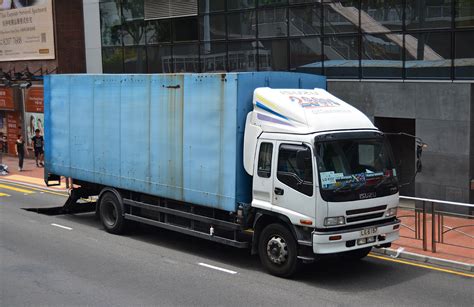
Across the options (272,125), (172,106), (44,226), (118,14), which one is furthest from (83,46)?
(272,125)

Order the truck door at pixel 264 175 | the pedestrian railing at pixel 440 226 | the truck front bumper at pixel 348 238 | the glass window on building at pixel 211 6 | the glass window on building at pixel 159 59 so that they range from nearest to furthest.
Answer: the truck front bumper at pixel 348 238 → the truck door at pixel 264 175 → the pedestrian railing at pixel 440 226 → the glass window on building at pixel 211 6 → the glass window on building at pixel 159 59

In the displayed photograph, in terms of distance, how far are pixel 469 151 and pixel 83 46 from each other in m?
20.6

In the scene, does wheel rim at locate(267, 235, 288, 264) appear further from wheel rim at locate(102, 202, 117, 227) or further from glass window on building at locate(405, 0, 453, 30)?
glass window on building at locate(405, 0, 453, 30)

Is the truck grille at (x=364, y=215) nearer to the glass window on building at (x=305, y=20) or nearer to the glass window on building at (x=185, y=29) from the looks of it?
the glass window on building at (x=305, y=20)

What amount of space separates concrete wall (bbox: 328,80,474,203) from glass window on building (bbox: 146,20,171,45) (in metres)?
10.5

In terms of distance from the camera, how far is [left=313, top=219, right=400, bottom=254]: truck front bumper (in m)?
9.25

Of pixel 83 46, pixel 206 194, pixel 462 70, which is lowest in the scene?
pixel 206 194

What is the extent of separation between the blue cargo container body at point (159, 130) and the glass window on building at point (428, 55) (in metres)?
5.57

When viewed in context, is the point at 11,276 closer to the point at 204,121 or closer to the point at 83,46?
the point at 204,121

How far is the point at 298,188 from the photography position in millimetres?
9500

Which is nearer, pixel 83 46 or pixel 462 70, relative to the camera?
pixel 462 70

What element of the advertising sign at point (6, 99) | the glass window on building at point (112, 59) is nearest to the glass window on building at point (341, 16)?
the glass window on building at point (112, 59)

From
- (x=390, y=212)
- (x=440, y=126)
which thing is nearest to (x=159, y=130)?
(x=390, y=212)

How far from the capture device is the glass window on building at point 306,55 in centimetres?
1888
